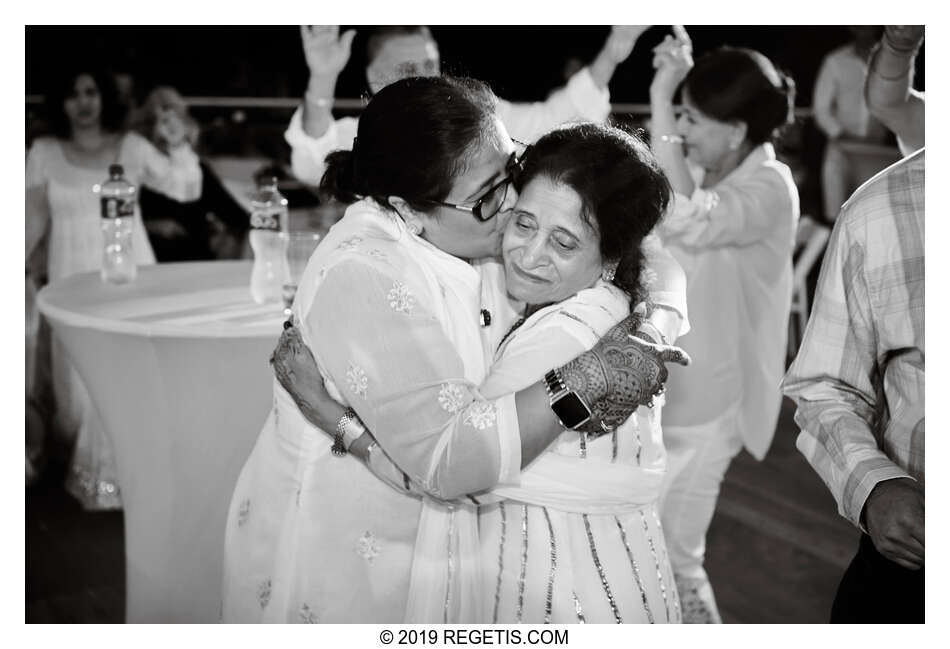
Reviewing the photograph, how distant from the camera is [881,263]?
1.37 m

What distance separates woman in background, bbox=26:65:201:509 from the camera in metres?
2.93

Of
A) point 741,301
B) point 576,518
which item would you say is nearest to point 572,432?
point 576,518

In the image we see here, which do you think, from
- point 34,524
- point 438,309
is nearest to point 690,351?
point 438,309

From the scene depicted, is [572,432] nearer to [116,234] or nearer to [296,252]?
[296,252]

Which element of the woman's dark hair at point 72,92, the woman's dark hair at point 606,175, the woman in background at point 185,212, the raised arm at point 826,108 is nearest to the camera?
the woman's dark hair at point 606,175

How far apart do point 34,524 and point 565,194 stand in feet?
7.15

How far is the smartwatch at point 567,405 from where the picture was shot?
47.9 inches

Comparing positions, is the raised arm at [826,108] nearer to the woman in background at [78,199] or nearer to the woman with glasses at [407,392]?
the woman with glasses at [407,392]

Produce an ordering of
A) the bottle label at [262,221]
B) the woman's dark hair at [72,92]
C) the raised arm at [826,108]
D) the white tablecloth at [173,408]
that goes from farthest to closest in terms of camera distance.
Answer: the raised arm at [826,108] < the woman's dark hair at [72,92] < the bottle label at [262,221] < the white tablecloth at [173,408]

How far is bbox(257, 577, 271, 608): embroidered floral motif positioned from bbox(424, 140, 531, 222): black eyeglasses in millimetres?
657

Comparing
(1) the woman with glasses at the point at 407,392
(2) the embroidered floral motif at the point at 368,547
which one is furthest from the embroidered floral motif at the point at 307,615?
(2) the embroidered floral motif at the point at 368,547

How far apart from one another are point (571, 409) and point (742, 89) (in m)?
1.57

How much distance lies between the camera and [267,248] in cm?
229

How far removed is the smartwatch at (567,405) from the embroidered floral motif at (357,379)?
23 cm
